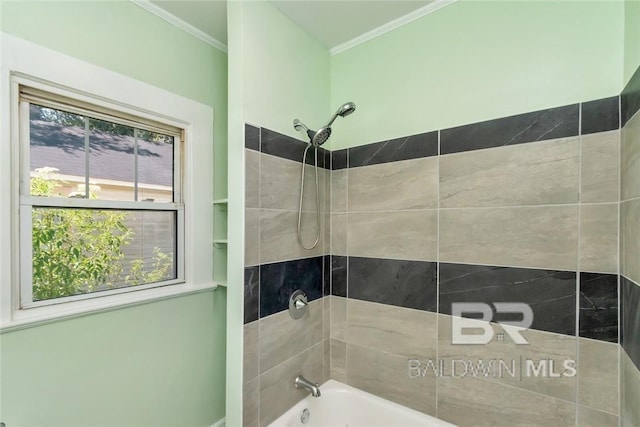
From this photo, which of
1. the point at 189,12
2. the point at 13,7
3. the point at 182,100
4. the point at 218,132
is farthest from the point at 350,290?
the point at 13,7

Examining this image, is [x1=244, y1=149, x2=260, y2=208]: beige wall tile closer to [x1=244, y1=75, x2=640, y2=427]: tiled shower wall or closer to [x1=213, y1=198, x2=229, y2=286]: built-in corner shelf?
[x1=244, y1=75, x2=640, y2=427]: tiled shower wall

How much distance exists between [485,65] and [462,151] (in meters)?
0.42

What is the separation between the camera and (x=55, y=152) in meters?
1.27

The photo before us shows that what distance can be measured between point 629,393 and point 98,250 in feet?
7.50

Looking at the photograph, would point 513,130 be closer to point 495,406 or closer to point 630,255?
point 630,255

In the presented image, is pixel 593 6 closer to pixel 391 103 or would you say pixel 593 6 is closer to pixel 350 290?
pixel 391 103

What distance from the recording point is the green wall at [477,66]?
1.14 metres

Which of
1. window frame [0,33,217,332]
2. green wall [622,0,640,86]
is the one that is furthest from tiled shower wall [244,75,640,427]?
window frame [0,33,217,332]

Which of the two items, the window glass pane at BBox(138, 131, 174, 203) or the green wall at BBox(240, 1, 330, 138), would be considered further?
the window glass pane at BBox(138, 131, 174, 203)

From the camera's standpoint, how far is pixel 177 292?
158 cm

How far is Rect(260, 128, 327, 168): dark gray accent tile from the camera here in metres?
1.44

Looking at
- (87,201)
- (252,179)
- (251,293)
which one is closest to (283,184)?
(252,179)

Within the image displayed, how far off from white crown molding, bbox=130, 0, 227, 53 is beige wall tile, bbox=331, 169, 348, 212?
1.11 metres

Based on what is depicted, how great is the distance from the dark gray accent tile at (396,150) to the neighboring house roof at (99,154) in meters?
1.15
